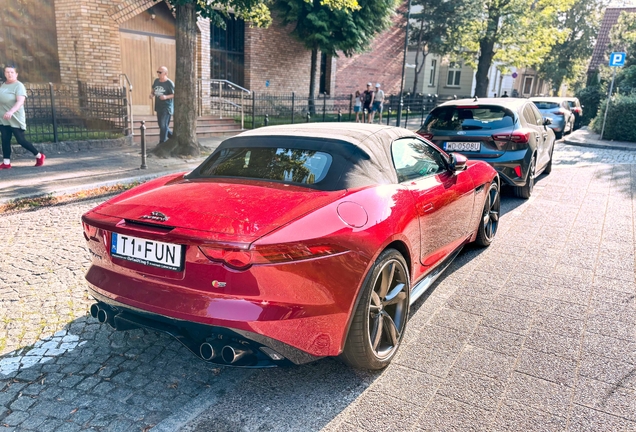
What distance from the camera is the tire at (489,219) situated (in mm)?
5586

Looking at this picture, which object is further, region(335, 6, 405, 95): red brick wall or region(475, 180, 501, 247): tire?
region(335, 6, 405, 95): red brick wall

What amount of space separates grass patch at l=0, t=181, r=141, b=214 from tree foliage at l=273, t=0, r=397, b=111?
1476cm

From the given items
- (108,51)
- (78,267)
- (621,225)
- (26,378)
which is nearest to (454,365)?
(26,378)

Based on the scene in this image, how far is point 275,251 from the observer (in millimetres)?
2574

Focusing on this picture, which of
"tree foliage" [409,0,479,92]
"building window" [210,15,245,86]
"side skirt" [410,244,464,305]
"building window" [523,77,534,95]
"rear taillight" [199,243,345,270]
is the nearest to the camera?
"rear taillight" [199,243,345,270]

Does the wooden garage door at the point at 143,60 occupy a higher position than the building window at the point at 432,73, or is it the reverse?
the building window at the point at 432,73

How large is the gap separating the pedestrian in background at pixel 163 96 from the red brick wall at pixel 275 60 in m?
10.8

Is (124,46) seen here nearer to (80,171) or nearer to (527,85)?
(80,171)

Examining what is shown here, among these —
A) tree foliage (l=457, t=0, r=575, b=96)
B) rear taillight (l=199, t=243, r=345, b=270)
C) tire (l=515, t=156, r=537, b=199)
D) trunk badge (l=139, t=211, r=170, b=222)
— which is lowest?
tire (l=515, t=156, r=537, b=199)

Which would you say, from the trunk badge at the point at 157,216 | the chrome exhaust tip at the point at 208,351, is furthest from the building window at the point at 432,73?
the chrome exhaust tip at the point at 208,351

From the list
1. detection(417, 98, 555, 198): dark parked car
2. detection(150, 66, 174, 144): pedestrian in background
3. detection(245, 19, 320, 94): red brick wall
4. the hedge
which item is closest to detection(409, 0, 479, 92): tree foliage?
detection(245, 19, 320, 94): red brick wall

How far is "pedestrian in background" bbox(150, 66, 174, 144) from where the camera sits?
12375mm

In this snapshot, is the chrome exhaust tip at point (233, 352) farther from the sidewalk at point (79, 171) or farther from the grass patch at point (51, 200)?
the sidewalk at point (79, 171)

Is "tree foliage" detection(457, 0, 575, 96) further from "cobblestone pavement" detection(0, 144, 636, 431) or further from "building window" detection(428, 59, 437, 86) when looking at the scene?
"cobblestone pavement" detection(0, 144, 636, 431)
